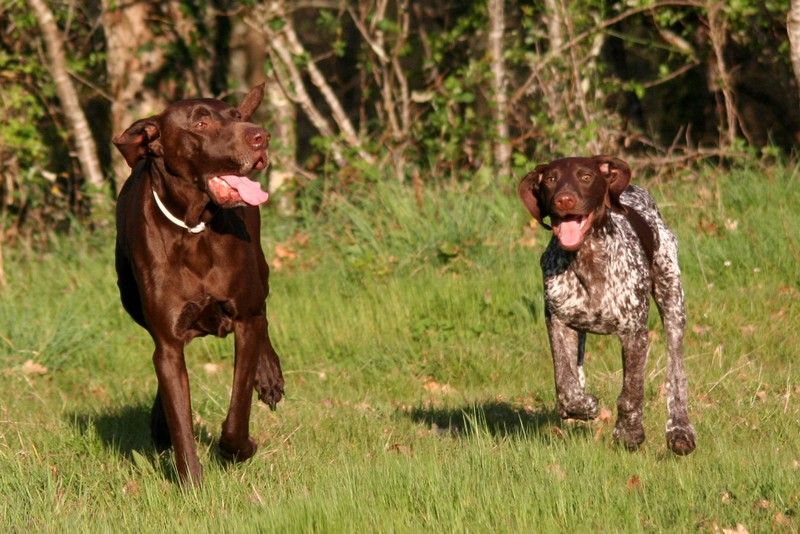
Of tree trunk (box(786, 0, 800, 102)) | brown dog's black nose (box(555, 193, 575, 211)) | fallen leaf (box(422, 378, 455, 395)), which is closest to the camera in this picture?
brown dog's black nose (box(555, 193, 575, 211))

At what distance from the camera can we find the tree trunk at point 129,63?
44.7ft

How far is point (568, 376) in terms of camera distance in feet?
21.3

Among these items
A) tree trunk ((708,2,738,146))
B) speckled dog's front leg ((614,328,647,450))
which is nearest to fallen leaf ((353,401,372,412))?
speckled dog's front leg ((614,328,647,450))

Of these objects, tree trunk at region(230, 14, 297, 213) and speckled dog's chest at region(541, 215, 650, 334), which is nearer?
speckled dog's chest at region(541, 215, 650, 334)

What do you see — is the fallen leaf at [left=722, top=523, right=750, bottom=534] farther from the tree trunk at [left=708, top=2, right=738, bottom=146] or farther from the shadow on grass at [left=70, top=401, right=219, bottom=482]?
the tree trunk at [left=708, top=2, right=738, bottom=146]

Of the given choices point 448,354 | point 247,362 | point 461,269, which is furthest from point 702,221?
point 247,362

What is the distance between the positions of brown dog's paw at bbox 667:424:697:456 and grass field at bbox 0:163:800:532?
0.08m

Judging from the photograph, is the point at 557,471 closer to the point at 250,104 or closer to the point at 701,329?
the point at 250,104

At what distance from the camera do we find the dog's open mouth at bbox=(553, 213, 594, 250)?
Answer: 6.27 meters

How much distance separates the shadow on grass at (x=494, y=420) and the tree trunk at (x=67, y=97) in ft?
20.2

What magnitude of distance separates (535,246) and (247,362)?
4775 mm

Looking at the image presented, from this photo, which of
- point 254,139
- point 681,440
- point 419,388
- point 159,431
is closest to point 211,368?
point 419,388

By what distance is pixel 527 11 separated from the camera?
1297cm

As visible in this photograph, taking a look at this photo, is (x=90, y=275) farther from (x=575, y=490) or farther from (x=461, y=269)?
(x=575, y=490)
